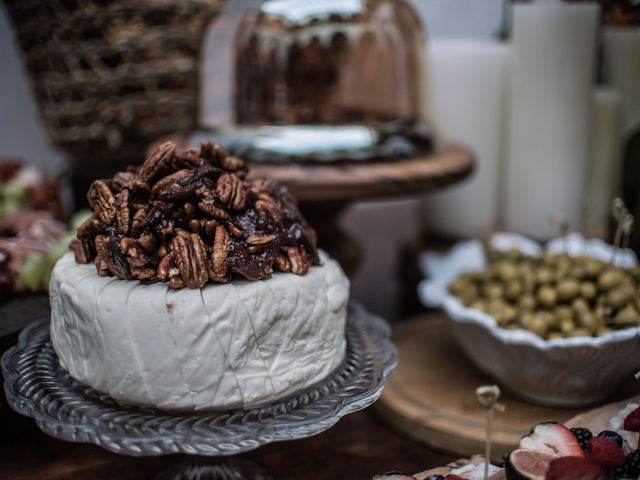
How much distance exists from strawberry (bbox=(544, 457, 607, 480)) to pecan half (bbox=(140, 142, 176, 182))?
40cm

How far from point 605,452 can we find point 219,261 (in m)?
0.34

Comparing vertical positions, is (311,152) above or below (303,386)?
above

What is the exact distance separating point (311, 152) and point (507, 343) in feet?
1.24

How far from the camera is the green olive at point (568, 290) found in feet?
2.60

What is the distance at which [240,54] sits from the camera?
116cm

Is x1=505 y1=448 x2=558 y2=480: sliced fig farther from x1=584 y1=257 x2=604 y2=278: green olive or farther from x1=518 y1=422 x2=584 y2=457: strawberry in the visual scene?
x1=584 y1=257 x2=604 y2=278: green olive

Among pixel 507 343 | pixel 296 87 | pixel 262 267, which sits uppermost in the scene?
pixel 296 87

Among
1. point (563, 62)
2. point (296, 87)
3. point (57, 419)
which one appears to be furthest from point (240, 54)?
point (57, 419)

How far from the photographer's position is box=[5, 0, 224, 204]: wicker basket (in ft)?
3.58

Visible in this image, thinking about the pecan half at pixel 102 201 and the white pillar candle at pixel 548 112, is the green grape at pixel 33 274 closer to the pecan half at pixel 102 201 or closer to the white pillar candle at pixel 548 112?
the pecan half at pixel 102 201

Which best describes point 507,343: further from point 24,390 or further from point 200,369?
point 24,390

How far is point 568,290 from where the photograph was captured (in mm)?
792

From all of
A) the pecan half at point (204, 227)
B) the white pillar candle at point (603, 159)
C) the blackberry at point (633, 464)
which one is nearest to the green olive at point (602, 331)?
the blackberry at point (633, 464)

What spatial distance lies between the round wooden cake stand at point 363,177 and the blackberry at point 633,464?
47 centimetres
